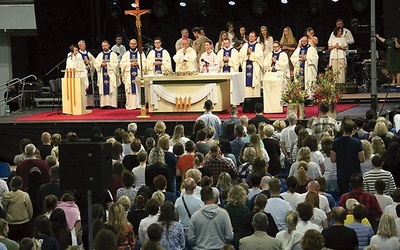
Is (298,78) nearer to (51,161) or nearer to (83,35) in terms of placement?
(51,161)

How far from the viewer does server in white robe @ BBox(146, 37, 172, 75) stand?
2488 cm

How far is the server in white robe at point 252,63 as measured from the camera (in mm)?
24969

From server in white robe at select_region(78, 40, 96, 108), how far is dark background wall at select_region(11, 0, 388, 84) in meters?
4.00

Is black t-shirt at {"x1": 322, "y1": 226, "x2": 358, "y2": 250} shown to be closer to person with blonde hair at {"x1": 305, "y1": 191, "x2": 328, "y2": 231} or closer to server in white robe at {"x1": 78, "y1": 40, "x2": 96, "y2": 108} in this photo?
person with blonde hair at {"x1": 305, "y1": 191, "x2": 328, "y2": 231}

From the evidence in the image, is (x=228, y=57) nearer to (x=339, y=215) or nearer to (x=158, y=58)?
(x=158, y=58)

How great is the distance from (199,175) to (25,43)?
21.3 m

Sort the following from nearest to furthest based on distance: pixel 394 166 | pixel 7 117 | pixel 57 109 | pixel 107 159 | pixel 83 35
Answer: pixel 107 159, pixel 394 166, pixel 7 117, pixel 57 109, pixel 83 35

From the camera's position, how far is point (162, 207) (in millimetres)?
10766

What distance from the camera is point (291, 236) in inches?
407

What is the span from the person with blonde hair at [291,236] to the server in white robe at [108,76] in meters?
15.8

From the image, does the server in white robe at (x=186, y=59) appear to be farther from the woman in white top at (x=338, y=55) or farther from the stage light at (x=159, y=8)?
the stage light at (x=159, y=8)

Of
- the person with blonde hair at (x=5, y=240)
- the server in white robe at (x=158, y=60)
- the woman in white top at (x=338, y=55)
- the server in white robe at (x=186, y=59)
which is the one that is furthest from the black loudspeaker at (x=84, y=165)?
the woman in white top at (x=338, y=55)

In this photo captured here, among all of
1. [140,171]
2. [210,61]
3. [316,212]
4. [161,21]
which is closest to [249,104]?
[210,61]

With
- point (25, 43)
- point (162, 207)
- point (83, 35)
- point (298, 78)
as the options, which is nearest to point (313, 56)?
point (298, 78)
